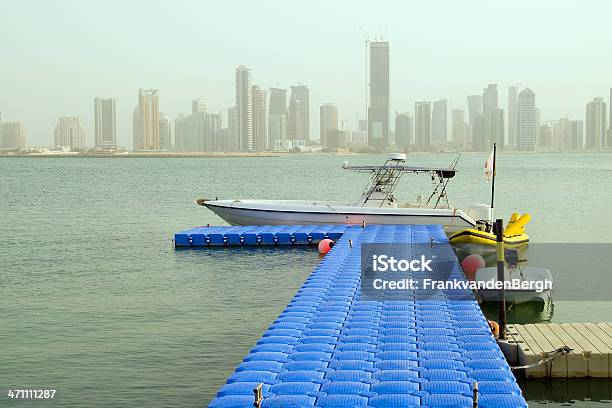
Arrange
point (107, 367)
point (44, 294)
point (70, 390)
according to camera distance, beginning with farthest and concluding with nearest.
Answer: point (44, 294), point (107, 367), point (70, 390)

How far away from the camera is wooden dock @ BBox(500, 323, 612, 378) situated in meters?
16.4

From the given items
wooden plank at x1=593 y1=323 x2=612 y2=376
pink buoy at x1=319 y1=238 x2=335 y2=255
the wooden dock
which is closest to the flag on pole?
pink buoy at x1=319 y1=238 x2=335 y2=255

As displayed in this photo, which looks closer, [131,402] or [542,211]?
[131,402]

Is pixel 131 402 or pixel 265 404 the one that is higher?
pixel 265 404

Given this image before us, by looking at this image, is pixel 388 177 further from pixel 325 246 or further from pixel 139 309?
pixel 139 309

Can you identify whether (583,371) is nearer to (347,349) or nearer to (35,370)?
(347,349)

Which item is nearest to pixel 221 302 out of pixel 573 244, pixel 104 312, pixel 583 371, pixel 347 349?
pixel 104 312

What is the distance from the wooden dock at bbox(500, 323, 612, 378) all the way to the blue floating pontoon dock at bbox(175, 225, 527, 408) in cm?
80

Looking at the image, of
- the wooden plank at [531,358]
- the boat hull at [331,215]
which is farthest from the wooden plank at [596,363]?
the boat hull at [331,215]

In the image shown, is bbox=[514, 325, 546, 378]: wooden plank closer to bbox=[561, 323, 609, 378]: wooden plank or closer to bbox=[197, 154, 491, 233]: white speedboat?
bbox=[561, 323, 609, 378]: wooden plank

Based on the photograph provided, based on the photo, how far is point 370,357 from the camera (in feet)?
49.7

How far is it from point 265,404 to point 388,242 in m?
19.8

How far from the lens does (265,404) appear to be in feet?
41.6

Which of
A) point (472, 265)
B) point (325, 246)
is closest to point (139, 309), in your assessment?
point (325, 246)
